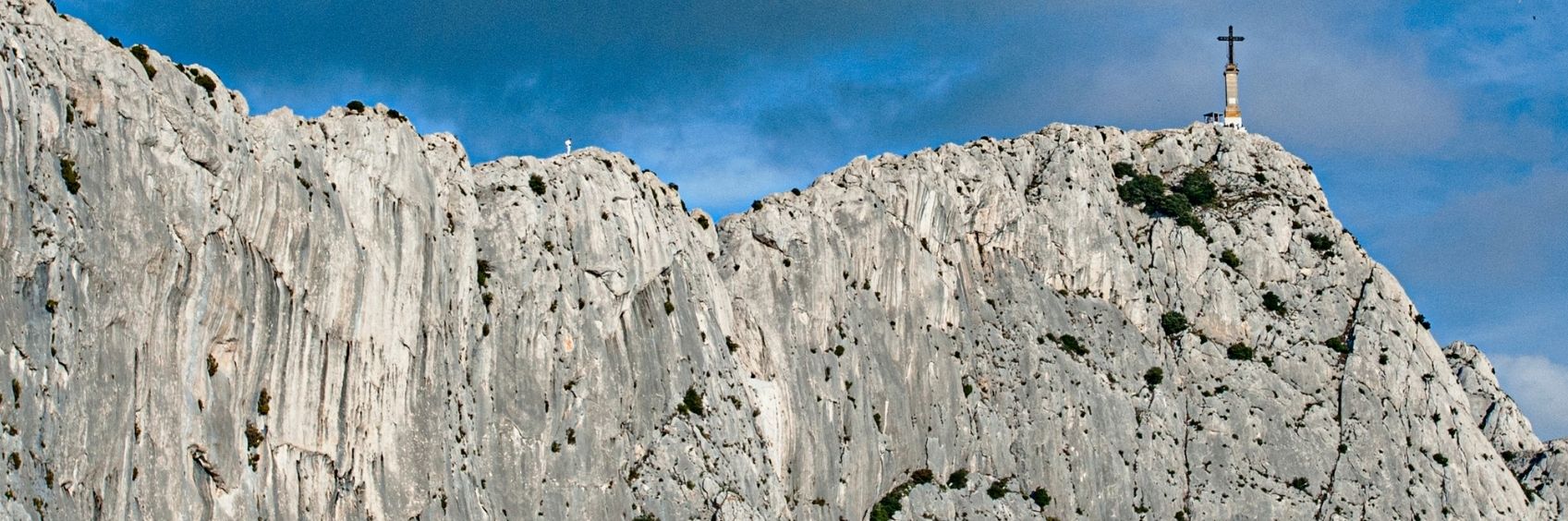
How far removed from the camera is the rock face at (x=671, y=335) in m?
76.2

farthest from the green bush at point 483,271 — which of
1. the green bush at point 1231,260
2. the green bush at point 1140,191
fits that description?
the green bush at point 1231,260

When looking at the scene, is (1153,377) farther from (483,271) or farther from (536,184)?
(483,271)

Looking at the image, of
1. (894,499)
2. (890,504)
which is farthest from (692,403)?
(894,499)

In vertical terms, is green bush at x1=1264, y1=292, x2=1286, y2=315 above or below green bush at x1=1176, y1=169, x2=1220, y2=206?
below

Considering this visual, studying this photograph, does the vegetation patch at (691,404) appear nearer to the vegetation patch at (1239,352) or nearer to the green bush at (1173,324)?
the green bush at (1173,324)

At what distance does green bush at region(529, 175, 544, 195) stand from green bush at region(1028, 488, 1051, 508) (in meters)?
38.5

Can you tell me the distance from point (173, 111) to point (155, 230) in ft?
17.5

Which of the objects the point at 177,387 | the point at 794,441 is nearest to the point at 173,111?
the point at 177,387

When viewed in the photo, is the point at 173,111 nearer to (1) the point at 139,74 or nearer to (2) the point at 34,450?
(1) the point at 139,74

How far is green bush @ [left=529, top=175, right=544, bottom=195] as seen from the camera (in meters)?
107

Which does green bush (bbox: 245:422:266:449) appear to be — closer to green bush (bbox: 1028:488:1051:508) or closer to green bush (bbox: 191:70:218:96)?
green bush (bbox: 191:70:218:96)

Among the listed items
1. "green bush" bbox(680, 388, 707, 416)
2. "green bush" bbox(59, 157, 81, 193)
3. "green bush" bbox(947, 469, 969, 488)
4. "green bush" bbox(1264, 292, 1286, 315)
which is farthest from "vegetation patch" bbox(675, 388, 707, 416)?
"green bush" bbox(1264, 292, 1286, 315)

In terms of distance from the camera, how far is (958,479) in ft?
413

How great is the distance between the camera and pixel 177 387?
7950 cm
